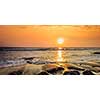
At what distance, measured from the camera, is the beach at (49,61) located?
1.91m

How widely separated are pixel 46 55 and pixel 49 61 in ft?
0.18

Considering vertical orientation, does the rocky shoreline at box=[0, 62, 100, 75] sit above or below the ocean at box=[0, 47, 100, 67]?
below

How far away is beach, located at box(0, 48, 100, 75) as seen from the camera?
1908mm

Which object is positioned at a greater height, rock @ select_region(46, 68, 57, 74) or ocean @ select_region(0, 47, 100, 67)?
ocean @ select_region(0, 47, 100, 67)

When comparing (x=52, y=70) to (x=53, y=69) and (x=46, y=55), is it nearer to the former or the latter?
(x=53, y=69)

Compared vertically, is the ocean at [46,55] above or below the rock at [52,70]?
above

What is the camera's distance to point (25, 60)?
1928 mm

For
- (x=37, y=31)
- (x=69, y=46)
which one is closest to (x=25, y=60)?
(x=37, y=31)

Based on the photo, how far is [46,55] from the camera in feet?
6.29
